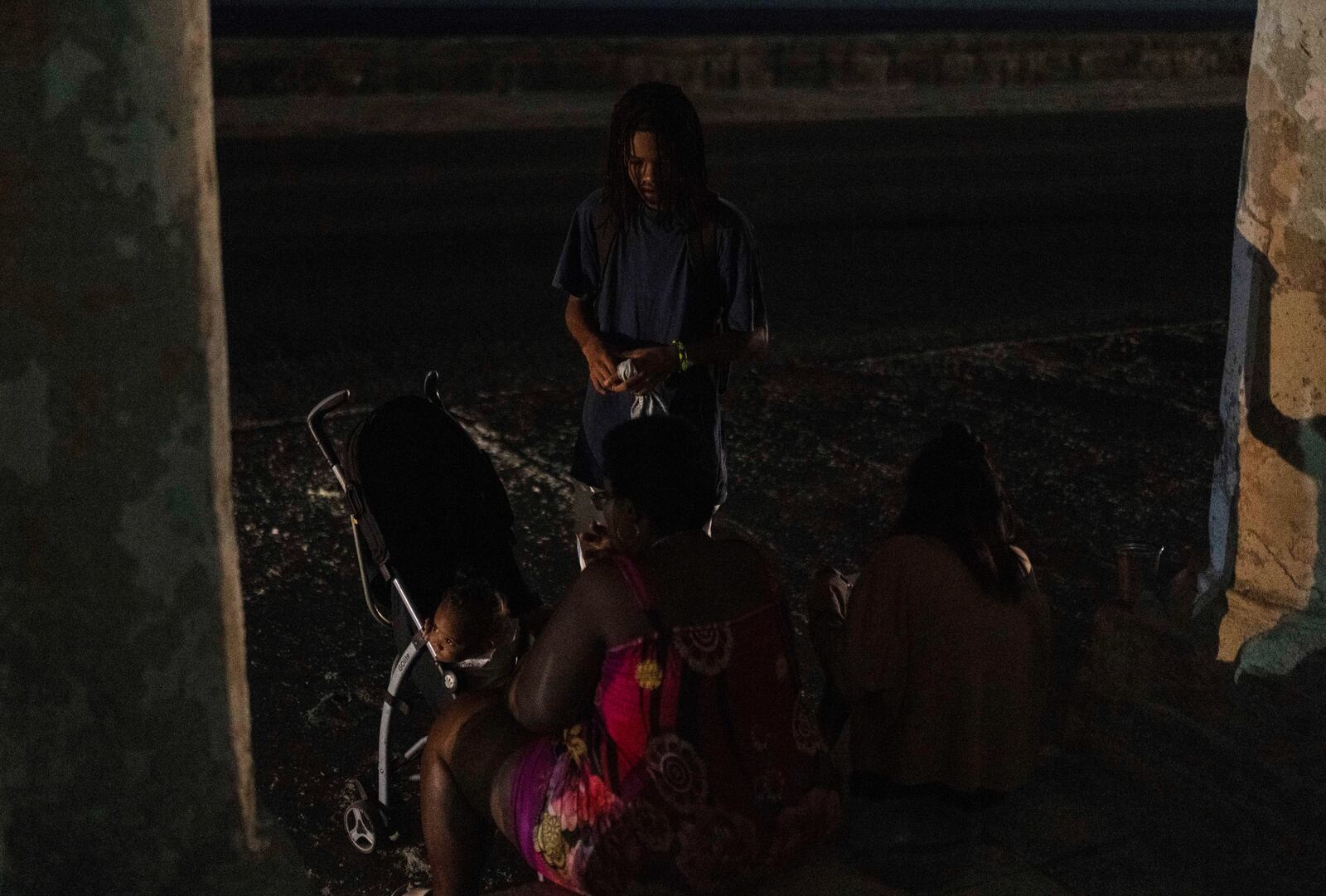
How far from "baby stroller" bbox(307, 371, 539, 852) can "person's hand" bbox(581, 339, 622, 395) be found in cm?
38

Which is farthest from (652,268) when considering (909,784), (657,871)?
(657,871)

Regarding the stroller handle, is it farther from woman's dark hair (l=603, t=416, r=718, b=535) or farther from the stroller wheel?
woman's dark hair (l=603, t=416, r=718, b=535)

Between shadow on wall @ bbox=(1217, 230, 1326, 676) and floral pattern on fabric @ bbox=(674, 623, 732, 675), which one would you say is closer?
floral pattern on fabric @ bbox=(674, 623, 732, 675)

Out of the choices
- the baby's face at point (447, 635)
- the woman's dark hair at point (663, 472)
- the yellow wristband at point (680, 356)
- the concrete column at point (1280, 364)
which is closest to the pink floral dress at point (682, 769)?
the woman's dark hair at point (663, 472)

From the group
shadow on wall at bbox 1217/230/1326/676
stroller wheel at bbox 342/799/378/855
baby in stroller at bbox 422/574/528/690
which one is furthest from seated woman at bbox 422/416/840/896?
shadow on wall at bbox 1217/230/1326/676

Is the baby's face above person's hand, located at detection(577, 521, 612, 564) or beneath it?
beneath

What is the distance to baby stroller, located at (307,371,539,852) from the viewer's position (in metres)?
4.29

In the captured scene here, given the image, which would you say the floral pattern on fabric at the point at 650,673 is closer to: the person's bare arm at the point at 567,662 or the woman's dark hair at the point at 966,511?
the person's bare arm at the point at 567,662

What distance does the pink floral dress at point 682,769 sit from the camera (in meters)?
3.39

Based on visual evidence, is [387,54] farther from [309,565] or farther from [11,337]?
[11,337]

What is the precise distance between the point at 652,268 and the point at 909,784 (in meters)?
1.43

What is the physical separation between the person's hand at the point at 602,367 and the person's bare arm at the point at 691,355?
2 centimetres

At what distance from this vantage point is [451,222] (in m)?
13.4

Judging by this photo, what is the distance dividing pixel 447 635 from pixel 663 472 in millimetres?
760
